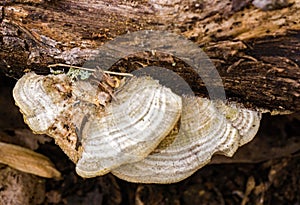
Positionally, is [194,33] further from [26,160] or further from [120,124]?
[26,160]

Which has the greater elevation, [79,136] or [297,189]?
[79,136]

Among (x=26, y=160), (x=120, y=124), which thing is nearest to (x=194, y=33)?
(x=120, y=124)

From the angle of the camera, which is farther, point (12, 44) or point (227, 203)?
point (227, 203)

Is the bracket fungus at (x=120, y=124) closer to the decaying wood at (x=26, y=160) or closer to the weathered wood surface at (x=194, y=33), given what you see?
the weathered wood surface at (x=194, y=33)

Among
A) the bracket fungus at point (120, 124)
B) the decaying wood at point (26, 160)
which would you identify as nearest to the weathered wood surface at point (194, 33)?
the bracket fungus at point (120, 124)

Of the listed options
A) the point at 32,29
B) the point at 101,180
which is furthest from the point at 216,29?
the point at 101,180

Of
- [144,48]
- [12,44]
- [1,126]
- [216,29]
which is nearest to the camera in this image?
[216,29]

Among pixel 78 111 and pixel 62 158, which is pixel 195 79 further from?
pixel 62 158

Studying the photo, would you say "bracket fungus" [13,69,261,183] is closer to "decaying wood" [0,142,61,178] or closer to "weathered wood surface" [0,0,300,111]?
"weathered wood surface" [0,0,300,111]
